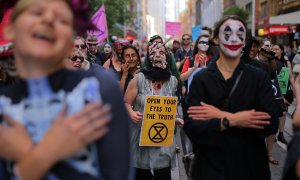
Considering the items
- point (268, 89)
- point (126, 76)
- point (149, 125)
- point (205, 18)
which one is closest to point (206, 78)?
point (268, 89)

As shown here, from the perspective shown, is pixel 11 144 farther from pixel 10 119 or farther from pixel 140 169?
pixel 140 169

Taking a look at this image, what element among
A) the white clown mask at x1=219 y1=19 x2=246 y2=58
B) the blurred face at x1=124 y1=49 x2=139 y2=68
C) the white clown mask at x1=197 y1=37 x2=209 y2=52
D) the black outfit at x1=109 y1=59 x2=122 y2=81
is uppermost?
the white clown mask at x1=219 y1=19 x2=246 y2=58

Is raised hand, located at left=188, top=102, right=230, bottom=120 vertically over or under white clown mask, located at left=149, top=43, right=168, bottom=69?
under

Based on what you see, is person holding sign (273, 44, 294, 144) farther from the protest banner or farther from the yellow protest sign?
the yellow protest sign

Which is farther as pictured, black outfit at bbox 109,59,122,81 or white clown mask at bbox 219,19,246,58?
black outfit at bbox 109,59,122,81

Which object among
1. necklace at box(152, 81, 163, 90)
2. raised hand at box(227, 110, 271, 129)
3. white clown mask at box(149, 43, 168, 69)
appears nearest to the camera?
raised hand at box(227, 110, 271, 129)

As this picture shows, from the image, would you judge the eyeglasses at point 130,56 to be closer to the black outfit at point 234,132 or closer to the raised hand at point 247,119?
the black outfit at point 234,132

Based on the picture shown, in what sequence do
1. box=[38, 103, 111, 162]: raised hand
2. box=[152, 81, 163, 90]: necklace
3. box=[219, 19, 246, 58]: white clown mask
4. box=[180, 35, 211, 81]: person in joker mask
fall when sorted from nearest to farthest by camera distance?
box=[38, 103, 111, 162]: raised hand < box=[219, 19, 246, 58]: white clown mask < box=[152, 81, 163, 90]: necklace < box=[180, 35, 211, 81]: person in joker mask

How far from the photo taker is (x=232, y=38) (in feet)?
11.3

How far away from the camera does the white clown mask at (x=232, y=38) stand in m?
3.45

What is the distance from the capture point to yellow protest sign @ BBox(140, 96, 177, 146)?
473 centimetres

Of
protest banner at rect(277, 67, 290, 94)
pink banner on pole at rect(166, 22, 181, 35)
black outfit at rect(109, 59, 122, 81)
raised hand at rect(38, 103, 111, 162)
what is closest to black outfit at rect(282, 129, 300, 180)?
raised hand at rect(38, 103, 111, 162)

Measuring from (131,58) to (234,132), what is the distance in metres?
3.13

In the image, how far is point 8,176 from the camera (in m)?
1.88
